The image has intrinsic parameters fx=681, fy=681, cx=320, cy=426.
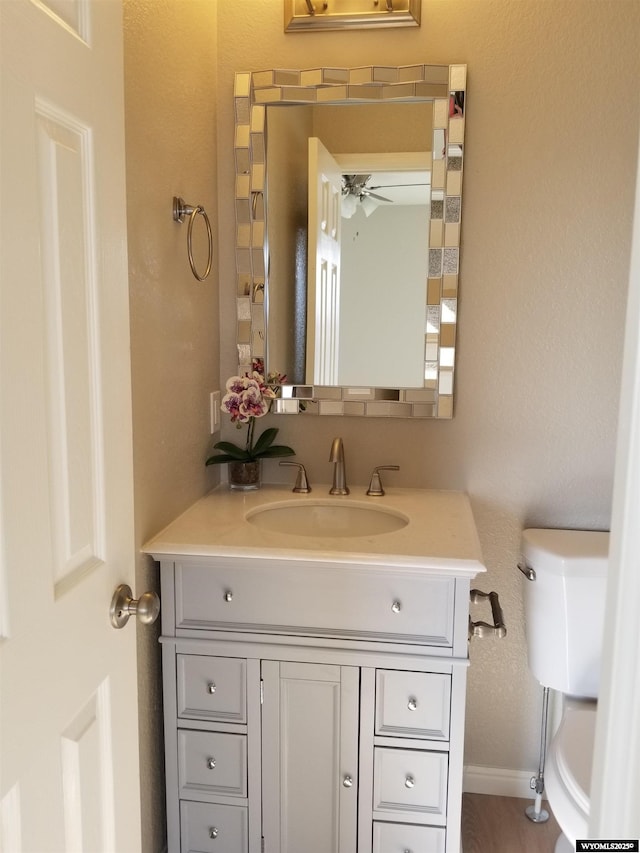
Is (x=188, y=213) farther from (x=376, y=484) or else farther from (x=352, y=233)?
(x=376, y=484)

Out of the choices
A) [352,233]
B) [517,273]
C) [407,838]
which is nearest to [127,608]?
[407,838]

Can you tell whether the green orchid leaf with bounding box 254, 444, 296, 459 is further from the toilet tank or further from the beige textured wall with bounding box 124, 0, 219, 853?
the toilet tank

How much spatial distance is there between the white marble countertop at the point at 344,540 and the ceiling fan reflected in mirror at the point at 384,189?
0.83 meters

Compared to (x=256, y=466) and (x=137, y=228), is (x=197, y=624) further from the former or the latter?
(x=137, y=228)

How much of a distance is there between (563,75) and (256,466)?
136 centimetres

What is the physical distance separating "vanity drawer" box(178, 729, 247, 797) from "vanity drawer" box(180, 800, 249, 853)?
41 millimetres

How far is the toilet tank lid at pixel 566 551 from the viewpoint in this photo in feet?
5.60

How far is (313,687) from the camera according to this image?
155 cm

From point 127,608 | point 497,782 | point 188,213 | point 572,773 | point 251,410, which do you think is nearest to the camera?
point 127,608

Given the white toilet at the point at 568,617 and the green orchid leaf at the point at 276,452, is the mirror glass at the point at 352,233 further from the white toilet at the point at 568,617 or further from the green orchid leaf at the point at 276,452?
the white toilet at the point at 568,617

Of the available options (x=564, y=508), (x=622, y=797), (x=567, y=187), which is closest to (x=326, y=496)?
(x=564, y=508)

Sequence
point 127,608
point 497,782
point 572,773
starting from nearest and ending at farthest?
1. point 127,608
2. point 572,773
3. point 497,782

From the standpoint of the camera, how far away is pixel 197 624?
1579mm

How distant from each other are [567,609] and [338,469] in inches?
27.9
